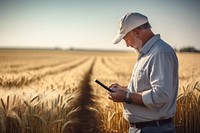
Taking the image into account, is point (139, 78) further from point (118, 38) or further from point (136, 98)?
point (118, 38)

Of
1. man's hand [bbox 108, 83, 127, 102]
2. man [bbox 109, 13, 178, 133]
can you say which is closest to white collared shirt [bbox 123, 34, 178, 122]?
man [bbox 109, 13, 178, 133]

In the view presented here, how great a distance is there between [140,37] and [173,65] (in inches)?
13.3

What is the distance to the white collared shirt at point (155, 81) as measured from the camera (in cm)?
274

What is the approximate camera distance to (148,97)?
277cm

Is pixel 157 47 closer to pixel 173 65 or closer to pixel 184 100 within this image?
pixel 173 65

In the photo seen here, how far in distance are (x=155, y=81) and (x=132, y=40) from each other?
40cm

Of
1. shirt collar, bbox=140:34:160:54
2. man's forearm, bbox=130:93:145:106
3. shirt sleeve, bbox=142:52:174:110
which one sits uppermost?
shirt collar, bbox=140:34:160:54

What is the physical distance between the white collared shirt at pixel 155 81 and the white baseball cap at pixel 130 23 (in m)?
0.16

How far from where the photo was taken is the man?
108 inches

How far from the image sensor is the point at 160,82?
272 cm

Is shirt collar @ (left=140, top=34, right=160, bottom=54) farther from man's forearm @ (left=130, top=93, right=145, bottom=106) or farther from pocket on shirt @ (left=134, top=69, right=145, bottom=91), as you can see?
man's forearm @ (left=130, top=93, right=145, bottom=106)

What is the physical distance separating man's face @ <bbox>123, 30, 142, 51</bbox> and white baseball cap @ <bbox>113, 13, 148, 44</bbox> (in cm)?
3

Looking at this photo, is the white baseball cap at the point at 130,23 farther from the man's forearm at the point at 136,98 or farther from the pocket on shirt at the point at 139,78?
the man's forearm at the point at 136,98

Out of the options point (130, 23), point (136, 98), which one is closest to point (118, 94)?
point (136, 98)
